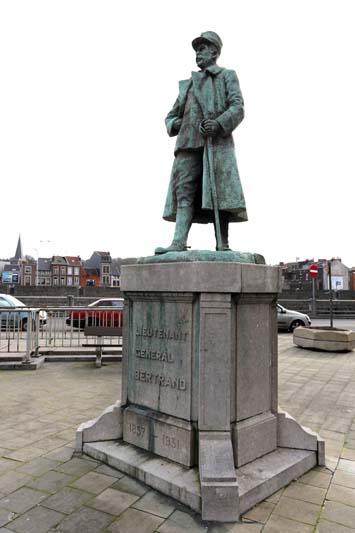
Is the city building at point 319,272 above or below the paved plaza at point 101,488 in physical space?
above

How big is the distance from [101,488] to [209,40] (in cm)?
442

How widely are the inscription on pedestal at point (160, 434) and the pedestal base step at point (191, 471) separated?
7 cm

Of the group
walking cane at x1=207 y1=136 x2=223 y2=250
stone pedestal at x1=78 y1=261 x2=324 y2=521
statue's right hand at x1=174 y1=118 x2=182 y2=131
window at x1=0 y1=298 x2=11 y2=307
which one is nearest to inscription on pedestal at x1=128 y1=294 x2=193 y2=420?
stone pedestal at x1=78 y1=261 x2=324 y2=521

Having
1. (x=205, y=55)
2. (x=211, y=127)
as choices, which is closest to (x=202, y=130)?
(x=211, y=127)

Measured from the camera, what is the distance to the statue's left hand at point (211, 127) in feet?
12.3

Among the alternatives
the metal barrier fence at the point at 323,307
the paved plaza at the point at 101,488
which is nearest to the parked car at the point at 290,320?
the metal barrier fence at the point at 323,307

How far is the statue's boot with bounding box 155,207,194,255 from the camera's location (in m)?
3.93

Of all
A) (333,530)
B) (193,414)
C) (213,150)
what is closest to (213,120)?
(213,150)

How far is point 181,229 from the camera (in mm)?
3992

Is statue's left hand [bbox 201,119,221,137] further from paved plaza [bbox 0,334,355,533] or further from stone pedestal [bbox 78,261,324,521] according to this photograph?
paved plaza [bbox 0,334,355,533]

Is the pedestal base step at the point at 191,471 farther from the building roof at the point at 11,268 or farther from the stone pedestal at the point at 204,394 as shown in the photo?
the building roof at the point at 11,268

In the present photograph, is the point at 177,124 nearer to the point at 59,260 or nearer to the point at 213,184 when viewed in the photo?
the point at 213,184

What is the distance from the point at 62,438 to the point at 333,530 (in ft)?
9.69

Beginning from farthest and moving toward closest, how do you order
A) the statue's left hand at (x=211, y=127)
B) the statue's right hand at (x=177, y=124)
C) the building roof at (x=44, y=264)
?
the building roof at (x=44, y=264)
the statue's right hand at (x=177, y=124)
the statue's left hand at (x=211, y=127)
